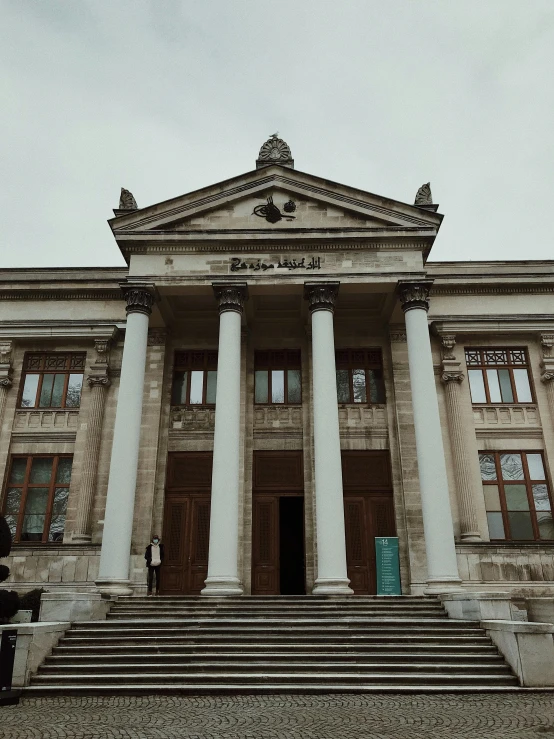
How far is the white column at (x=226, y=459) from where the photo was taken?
53.2 ft

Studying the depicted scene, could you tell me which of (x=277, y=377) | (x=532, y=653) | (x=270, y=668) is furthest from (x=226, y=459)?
(x=532, y=653)

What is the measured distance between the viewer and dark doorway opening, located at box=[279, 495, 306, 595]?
23550 mm

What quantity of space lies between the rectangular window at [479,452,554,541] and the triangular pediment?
8808mm

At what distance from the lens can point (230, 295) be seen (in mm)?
19578

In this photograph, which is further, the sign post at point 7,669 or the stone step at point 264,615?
the stone step at point 264,615

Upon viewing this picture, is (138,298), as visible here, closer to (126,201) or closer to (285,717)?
(126,201)

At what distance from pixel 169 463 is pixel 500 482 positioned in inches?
466

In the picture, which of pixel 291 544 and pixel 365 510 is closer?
pixel 365 510

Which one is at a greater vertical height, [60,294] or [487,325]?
[60,294]

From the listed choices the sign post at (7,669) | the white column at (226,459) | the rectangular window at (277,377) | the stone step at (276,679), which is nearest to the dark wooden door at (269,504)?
the rectangular window at (277,377)

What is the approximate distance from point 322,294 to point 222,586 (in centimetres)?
962

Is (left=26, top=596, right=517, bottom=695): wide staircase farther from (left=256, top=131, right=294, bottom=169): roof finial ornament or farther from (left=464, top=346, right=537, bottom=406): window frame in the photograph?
(left=256, top=131, right=294, bottom=169): roof finial ornament

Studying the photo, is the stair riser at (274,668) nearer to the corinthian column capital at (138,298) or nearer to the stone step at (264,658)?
the stone step at (264,658)

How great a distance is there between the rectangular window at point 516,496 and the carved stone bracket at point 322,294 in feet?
25.8
